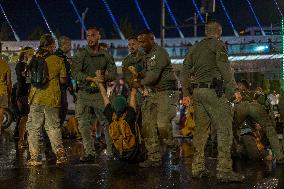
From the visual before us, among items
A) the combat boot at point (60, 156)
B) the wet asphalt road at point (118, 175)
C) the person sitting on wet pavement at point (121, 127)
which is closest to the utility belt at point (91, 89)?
the person sitting on wet pavement at point (121, 127)

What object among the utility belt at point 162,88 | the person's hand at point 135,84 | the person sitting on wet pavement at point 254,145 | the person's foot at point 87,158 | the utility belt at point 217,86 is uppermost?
the person's hand at point 135,84

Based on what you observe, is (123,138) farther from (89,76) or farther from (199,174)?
(199,174)

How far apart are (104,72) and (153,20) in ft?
161

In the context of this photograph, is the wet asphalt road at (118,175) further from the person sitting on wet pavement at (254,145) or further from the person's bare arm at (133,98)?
the person's bare arm at (133,98)

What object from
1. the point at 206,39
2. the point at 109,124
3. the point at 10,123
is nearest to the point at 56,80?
the point at 109,124

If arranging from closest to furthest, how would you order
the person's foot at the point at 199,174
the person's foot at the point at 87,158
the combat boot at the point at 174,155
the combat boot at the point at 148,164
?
the person's foot at the point at 199,174 → the combat boot at the point at 148,164 → the person's foot at the point at 87,158 → the combat boot at the point at 174,155

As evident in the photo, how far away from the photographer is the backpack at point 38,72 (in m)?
6.71

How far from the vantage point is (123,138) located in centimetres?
676

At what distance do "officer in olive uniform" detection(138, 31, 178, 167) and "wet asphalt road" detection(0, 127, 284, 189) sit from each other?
348 millimetres

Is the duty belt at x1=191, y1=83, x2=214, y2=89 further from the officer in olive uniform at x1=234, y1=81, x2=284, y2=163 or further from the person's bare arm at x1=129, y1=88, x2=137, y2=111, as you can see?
the officer in olive uniform at x1=234, y1=81, x2=284, y2=163

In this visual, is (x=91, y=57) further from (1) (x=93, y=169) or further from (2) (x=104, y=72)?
(1) (x=93, y=169)

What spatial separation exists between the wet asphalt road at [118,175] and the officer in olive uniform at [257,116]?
32cm

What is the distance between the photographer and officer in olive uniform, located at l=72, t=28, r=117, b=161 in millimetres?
7090

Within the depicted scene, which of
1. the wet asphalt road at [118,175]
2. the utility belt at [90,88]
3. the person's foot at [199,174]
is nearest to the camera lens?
the wet asphalt road at [118,175]
